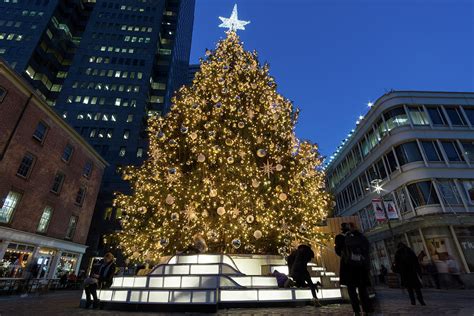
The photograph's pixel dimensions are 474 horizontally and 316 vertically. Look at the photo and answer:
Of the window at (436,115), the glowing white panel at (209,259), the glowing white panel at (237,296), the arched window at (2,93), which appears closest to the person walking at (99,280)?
the glowing white panel at (209,259)

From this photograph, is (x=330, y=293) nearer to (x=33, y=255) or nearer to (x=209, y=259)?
(x=209, y=259)

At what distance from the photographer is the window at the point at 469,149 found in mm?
20142

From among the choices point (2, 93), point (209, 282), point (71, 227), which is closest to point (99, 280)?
point (209, 282)

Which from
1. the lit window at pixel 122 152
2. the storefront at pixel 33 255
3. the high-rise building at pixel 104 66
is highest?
the high-rise building at pixel 104 66

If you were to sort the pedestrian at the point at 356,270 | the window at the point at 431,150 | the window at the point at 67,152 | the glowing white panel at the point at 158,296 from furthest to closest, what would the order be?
the window at the point at 67,152 < the window at the point at 431,150 < the glowing white panel at the point at 158,296 < the pedestrian at the point at 356,270

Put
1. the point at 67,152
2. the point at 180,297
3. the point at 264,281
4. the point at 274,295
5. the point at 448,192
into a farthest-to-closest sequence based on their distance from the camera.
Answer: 1. the point at 67,152
2. the point at 448,192
3. the point at 264,281
4. the point at 274,295
5. the point at 180,297

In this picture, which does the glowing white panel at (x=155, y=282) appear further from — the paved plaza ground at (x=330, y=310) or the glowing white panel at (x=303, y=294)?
the glowing white panel at (x=303, y=294)

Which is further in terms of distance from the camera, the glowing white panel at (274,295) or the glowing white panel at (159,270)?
the glowing white panel at (159,270)

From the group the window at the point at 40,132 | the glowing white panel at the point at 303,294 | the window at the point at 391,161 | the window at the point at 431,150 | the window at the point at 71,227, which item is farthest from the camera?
the window at the point at 71,227

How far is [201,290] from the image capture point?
6.60 metres

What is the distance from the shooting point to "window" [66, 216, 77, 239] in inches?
902

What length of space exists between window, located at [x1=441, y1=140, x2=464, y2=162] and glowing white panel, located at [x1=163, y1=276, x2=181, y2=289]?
2298cm

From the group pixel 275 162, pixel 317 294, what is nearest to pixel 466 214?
pixel 275 162

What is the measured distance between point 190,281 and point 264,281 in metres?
2.42
